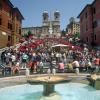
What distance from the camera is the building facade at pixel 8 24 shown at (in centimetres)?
4724

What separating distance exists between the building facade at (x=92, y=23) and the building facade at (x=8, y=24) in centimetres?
1518

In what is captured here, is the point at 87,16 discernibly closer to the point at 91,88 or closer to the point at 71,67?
the point at 71,67

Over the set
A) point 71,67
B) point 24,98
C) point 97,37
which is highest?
point 97,37

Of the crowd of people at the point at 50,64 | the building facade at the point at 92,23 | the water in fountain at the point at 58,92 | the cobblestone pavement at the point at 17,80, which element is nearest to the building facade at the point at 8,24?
the building facade at the point at 92,23

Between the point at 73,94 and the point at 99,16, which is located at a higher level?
the point at 99,16

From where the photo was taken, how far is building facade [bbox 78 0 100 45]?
162 ft

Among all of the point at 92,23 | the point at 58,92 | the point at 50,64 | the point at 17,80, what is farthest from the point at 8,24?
the point at 58,92

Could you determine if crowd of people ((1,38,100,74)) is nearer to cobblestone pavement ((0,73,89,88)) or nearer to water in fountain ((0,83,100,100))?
cobblestone pavement ((0,73,89,88))

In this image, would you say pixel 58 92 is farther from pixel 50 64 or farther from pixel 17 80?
pixel 50 64

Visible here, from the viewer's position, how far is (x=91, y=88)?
17.8 meters

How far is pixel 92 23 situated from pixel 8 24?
654 inches

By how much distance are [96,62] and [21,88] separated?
26.6 feet

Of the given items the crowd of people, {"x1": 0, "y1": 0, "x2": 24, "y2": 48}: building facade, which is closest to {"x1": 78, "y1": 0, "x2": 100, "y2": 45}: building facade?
{"x1": 0, "y1": 0, "x2": 24, "y2": 48}: building facade

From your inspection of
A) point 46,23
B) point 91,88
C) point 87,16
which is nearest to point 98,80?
point 91,88
